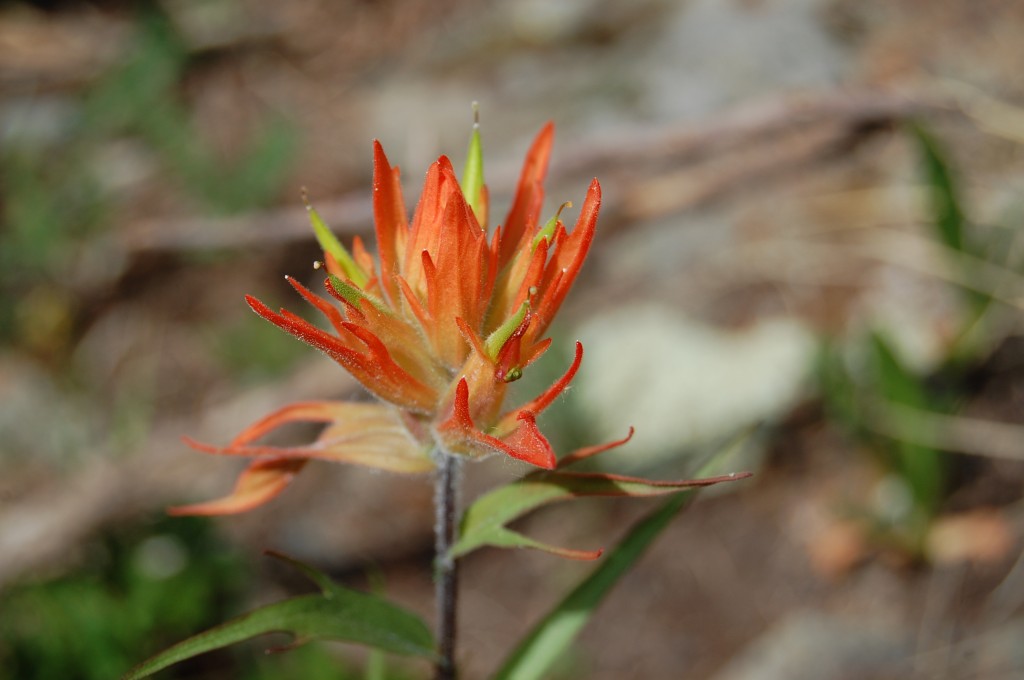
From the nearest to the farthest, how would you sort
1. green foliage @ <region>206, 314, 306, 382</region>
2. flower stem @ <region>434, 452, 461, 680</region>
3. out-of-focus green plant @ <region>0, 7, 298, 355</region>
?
flower stem @ <region>434, 452, 461, 680</region> < green foliage @ <region>206, 314, 306, 382</region> < out-of-focus green plant @ <region>0, 7, 298, 355</region>

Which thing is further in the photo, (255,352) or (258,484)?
(255,352)

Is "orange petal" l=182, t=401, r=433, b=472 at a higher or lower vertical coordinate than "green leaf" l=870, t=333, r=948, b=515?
higher

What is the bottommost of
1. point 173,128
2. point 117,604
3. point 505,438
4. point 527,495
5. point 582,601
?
point 117,604

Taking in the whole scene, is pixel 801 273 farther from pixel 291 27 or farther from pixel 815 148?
pixel 291 27

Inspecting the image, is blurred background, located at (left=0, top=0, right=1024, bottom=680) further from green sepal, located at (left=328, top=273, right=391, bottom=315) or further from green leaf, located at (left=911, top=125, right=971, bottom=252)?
green sepal, located at (left=328, top=273, right=391, bottom=315)

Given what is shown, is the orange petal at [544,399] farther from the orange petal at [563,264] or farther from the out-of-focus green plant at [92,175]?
the out-of-focus green plant at [92,175]

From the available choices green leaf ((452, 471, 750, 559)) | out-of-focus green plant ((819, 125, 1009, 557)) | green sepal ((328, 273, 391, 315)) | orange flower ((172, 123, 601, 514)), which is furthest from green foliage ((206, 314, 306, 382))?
green sepal ((328, 273, 391, 315))

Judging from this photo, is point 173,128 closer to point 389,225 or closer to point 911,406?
point 389,225

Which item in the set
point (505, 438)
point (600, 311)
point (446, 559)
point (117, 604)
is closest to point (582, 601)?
point (446, 559)
